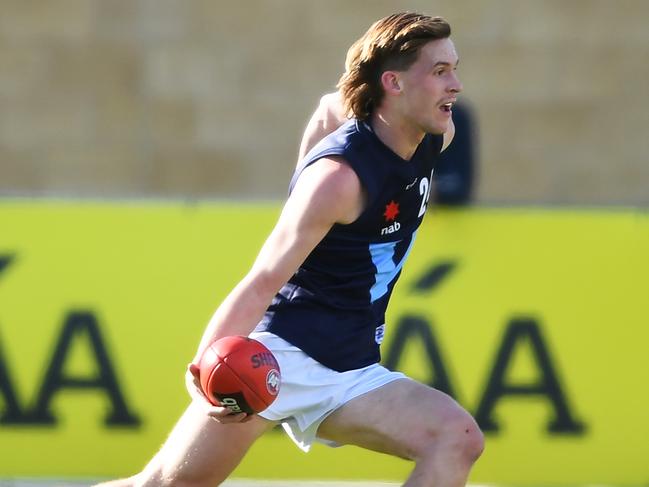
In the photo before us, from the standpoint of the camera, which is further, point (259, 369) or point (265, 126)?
point (265, 126)

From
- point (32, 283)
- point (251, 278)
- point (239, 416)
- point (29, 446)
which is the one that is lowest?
point (29, 446)

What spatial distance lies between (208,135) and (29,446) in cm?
479

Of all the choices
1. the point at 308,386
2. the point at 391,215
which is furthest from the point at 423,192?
the point at 308,386

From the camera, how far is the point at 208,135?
448 inches

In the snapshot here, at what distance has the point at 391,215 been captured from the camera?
15.7 feet

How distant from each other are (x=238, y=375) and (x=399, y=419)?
0.58 meters

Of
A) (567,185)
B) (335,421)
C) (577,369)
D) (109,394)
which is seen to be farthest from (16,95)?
(335,421)

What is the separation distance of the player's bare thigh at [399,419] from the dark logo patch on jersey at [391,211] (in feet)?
1.70

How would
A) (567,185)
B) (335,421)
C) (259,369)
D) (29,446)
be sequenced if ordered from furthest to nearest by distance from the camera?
(567,185)
(29,446)
(335,421)
(259,369)

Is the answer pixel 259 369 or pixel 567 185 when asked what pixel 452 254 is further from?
pixel 567 185

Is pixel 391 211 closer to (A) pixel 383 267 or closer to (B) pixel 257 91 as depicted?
(A) pixel 383 267

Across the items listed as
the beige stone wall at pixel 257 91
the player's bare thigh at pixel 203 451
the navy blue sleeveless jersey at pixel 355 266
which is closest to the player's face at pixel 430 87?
the navy blue sleeveless jersey at pixel 355 266

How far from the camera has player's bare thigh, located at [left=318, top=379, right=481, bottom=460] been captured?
4625 mm

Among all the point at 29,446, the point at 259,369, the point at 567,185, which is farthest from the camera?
the point at 567,185
